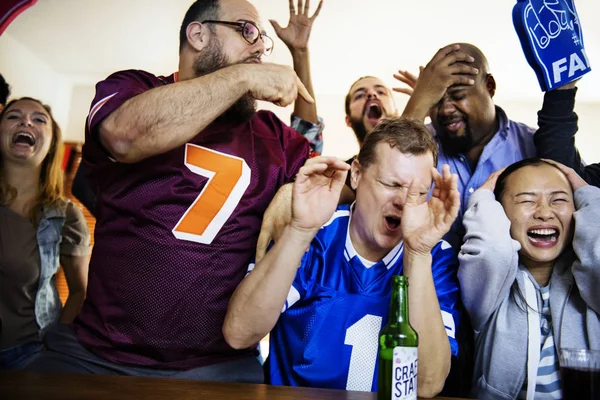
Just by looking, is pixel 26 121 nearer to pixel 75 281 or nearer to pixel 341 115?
pixel 75 281

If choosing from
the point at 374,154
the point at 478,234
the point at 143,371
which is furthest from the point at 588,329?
the point at 143,371

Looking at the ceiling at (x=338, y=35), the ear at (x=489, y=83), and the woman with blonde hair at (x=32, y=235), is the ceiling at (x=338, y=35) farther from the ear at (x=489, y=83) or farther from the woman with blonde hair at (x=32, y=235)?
the ear at (x=489, y=83)

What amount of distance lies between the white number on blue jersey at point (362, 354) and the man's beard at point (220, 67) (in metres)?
0.71

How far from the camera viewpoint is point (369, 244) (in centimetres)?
150

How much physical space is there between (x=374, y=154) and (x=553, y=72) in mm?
645

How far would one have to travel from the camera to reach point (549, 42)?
174 centimetres

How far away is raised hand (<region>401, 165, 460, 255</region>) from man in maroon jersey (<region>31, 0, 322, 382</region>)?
16.2 inches

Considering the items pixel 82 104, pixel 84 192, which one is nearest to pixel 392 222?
pixel 84 192

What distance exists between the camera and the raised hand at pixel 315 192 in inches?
47.9

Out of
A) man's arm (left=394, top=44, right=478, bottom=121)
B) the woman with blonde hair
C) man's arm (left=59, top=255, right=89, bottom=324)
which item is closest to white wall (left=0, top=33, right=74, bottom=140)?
the woman with blonde hair

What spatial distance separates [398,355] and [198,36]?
Result: 4.01 ft

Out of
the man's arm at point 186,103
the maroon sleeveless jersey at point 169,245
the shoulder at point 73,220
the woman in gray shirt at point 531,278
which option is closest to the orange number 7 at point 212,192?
the maroon sleeveless jersey at point 169,245

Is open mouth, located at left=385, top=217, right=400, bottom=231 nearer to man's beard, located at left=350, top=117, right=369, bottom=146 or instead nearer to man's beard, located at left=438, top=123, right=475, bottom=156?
man's beard, located at left=438, top=123, right=475, bottom=156

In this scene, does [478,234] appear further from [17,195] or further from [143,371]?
[17,195]
